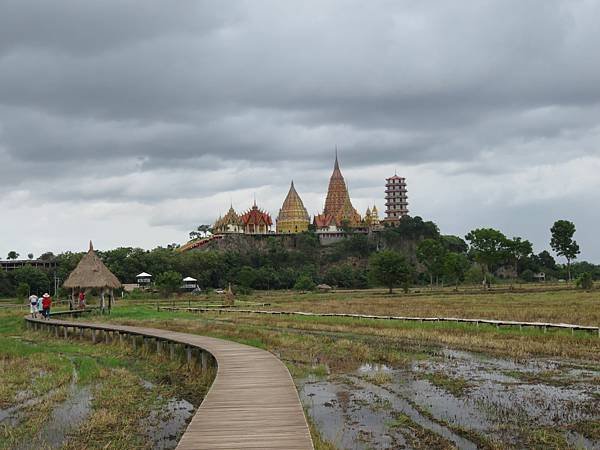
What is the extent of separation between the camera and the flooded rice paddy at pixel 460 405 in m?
10.9

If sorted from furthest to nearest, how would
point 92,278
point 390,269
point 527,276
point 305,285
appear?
point 527,276 < point 305,285 < point 390,269 < point 92,278

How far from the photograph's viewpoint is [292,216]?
136 meters

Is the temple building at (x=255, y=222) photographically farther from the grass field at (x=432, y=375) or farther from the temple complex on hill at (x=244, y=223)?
the grass field at (x=432, y=375)

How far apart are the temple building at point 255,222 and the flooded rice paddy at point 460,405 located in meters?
113

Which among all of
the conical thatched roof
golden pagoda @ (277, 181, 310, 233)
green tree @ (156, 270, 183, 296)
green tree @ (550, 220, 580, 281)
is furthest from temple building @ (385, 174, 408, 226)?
the conical thatched roof

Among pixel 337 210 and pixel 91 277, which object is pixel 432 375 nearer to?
pixel 91 277

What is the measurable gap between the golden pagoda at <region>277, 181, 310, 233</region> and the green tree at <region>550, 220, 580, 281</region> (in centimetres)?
5298

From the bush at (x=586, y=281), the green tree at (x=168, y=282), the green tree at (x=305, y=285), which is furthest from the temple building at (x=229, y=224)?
the bush at (x=586, y=281)

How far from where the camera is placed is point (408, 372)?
58.2 feet

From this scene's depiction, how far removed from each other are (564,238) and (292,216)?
187 ft

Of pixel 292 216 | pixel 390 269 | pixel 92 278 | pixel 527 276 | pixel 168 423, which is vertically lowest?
pixel 168 423

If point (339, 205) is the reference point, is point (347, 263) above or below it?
below

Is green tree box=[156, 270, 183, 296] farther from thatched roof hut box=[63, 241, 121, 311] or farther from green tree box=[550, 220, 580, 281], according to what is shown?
green tree box=[550, 220, 580, 281]

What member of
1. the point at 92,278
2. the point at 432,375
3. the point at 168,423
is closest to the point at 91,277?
the point at 92,278
